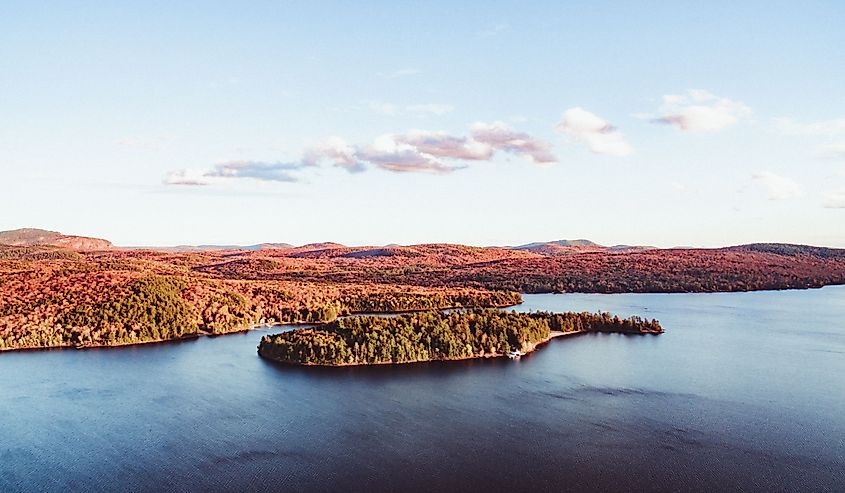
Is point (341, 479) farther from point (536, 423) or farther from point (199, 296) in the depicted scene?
point (199, 296)

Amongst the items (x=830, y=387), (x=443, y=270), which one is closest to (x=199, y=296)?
(x=830, y=387)

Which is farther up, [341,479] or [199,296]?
[199,296]

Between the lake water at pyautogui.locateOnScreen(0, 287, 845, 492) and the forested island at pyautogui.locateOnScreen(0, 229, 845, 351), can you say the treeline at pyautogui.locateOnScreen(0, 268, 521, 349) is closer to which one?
the forested island at pyautogui.locateOnScreen(0, 229, 845, 351)

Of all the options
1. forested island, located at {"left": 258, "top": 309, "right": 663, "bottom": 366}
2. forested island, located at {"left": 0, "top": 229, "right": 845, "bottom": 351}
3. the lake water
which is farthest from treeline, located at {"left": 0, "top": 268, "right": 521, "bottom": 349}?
forested island, located at {"left": 258, "top": 309, "right": 663, "bottom": 366}

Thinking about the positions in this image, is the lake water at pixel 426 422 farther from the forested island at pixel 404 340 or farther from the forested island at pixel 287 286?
the forested island at pixel 287 286

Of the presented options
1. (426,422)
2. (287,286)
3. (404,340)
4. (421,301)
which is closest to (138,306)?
(287,286)

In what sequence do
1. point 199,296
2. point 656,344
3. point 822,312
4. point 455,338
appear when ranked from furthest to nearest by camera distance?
point 822,312, point 199,296, point 656,344, point 455,338

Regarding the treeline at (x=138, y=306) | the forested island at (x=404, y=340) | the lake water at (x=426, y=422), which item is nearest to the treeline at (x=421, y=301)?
the treeline at (x=138, y=306)
